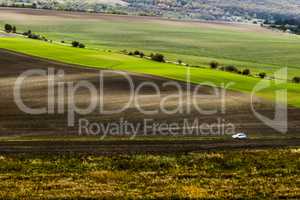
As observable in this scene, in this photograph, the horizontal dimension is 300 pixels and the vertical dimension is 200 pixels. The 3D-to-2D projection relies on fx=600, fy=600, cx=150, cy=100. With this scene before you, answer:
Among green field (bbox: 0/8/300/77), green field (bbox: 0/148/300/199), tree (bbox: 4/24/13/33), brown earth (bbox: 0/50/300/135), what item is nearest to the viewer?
green field (bbox: 0/148/300/199)

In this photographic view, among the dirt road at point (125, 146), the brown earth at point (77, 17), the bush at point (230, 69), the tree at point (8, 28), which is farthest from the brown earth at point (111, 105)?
the brown earth at point (77, 17)

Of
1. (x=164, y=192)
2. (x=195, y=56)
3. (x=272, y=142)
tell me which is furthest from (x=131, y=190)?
(x=195, y=56)

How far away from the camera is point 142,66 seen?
74.7m

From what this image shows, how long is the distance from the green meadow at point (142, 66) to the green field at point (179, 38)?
521 inches

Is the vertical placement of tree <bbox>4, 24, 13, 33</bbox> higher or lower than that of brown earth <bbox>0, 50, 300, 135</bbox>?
higher

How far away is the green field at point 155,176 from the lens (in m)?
24.3

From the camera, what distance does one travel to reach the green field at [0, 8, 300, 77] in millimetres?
100375

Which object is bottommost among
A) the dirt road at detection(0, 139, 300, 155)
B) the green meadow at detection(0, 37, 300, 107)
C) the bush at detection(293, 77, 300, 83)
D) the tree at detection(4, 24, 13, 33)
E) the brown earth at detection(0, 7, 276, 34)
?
the bush at detection(293, 77, 300, 83)

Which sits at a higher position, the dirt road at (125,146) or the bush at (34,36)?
the bush at (34,36)

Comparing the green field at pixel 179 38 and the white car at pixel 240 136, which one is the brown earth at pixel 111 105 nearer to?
the white car at pixel 240 136

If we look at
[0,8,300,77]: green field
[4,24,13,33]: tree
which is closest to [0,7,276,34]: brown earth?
[0,8,300,77]: green field

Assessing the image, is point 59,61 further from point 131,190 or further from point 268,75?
point 131,190

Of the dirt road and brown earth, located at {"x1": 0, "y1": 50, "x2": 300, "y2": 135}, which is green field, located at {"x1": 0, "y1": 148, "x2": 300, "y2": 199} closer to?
the dirt road

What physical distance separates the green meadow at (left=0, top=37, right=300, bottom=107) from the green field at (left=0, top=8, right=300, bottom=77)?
13235 mm
